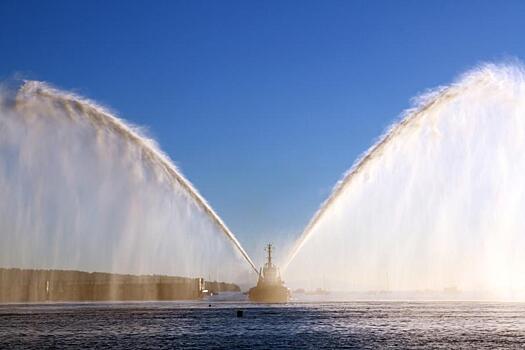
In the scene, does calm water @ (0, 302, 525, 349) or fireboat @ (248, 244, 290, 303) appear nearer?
calm water @ (0, 302, 525, 349)

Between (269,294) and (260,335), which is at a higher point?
(269,294)

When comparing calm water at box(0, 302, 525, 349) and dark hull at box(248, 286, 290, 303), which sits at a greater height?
dark hull at box(248, 286, 290, 303)

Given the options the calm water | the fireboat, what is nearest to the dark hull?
the fireboat

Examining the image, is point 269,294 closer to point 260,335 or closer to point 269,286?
point 269,286

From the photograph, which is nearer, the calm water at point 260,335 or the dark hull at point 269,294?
the calm water at point 260,335

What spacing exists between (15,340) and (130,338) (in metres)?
10.4

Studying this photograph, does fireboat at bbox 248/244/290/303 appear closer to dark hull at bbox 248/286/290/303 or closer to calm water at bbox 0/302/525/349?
dark hull at bbox 248/286/290/303

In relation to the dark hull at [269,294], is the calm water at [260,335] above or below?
below

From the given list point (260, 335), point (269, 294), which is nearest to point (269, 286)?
point (269, 294)

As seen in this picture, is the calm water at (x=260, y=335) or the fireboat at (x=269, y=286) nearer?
the calm water at (x=260, y=335)

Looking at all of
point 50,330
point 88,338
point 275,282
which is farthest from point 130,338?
point 275,282

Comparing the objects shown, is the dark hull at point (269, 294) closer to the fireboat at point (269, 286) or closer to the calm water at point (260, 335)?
the fireboat at point (269, 286)

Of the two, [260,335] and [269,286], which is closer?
[260,335]

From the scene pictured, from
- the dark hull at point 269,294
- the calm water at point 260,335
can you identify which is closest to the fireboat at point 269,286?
the dark hull at point 269,294
